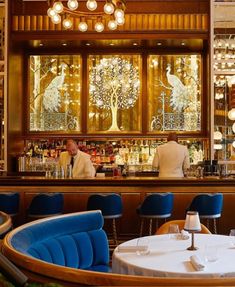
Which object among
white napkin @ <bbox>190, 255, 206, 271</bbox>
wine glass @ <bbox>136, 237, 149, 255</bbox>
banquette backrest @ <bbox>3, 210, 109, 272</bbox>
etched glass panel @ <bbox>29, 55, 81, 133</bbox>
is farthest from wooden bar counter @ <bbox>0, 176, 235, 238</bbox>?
white napkin @ <bbox>190, 255, 206, 271</bbox>

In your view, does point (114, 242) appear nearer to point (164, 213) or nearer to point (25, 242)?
point (164, 213)

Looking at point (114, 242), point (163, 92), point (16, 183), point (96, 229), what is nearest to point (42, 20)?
point (163, 92)

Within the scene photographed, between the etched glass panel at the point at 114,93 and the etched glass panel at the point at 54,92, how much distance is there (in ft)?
1.01

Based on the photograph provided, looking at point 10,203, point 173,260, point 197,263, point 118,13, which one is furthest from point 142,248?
point 118,13

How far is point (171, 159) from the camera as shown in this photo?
7750 millimetres

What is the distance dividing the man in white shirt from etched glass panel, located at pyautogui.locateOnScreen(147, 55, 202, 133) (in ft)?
8.41

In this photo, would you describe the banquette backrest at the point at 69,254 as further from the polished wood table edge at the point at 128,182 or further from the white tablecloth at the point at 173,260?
the polished wood table edge at the point at 128,182

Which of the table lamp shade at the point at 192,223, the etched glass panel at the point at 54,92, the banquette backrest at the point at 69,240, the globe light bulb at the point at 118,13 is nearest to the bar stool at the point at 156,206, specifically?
the banquette backrest at the point at 69,240

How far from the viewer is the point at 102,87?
412 inches

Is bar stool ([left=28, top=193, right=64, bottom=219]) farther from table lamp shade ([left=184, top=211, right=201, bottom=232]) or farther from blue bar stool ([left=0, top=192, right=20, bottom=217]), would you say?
table lamp shade ([left=184, top=211, right=201, bottom=232])

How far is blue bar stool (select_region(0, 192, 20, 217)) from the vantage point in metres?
6.60

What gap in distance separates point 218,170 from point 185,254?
186 inches

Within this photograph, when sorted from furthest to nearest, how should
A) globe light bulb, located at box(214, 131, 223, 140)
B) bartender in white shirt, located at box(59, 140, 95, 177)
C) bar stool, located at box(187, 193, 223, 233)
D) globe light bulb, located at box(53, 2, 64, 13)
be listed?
globe light bulb, located at box(214, 131, 223, 140) → bartender in white shirt, located at box(59, 140, 95, 177) → globe light bulb, located at box(53, 2, 64, 13) → bar stool, located at box(187, 193, 223, 233)

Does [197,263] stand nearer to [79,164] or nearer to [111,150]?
[79,164]
